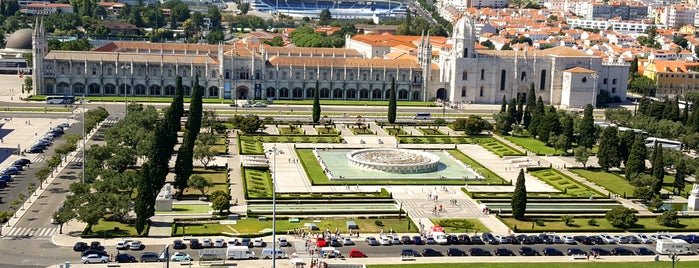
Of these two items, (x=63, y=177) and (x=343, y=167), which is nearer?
(x=63, y=177)

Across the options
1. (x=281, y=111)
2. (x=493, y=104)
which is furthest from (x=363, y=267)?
Result: (x=493, y=104)

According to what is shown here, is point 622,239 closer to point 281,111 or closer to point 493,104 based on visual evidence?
point 281,111

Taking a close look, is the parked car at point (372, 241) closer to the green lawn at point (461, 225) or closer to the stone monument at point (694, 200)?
A: the green lawn at point (461, 225)

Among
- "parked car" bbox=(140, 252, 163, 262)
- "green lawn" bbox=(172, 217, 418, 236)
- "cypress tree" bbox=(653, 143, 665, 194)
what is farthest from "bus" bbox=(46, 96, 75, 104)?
"cypress tree" bbox=(653, 143, 665, 194)

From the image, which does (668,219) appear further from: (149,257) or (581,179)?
(149,257)

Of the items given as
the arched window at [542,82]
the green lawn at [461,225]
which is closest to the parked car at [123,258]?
the green lawn at [461,225]

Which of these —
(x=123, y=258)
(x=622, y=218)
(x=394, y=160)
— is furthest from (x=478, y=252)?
(x=394, y=160)
